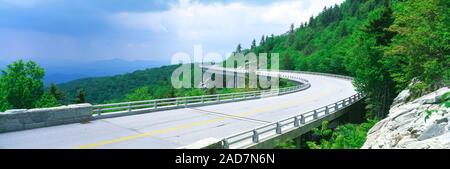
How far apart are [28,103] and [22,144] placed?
33.8m

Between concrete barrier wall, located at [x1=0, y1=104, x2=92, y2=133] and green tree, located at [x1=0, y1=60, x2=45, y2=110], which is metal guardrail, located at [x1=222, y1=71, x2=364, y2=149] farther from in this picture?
green tree, located at [x1=0, y1=60, x2=45, y2=110]

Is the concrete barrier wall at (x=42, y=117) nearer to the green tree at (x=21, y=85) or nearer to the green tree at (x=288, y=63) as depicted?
the green tree at (x=21, y=85)

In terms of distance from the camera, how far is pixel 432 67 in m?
14.3

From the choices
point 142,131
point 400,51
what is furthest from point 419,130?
point 400,51

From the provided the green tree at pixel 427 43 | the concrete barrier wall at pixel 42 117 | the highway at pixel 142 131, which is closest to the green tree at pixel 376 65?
the green tree at pixel 427 43

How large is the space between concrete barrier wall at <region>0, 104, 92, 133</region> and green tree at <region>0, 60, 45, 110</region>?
98.7 feet

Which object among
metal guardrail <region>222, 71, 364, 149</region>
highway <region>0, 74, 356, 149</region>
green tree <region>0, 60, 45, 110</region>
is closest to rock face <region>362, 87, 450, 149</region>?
metal guardrail <region>222, 71, 364, 149</region>

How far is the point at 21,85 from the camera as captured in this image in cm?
3894

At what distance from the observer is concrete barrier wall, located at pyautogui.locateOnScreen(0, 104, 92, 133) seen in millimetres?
12438

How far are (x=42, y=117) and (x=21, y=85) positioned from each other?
31.4 metres

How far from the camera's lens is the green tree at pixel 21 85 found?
38.1 metres

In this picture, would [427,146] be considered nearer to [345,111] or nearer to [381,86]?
[345,111]

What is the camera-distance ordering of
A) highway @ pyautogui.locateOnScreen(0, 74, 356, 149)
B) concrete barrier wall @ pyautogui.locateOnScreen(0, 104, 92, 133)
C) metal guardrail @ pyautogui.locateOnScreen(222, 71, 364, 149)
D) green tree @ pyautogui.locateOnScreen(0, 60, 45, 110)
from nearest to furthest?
highway @ pyautogui.locateOnScreen(0, 74, 356, 149)
metal guardrail @ pyautogui.locateOnScreen(222, 71, 364, 149)
concrete barrier wall @ pyautogui.locateOnScreen(0, 104, 92, 133)
green tree @ pyautogui.locateOnScreen(0, 60, 45, 110)

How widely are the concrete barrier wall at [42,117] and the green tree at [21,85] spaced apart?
3007cm
